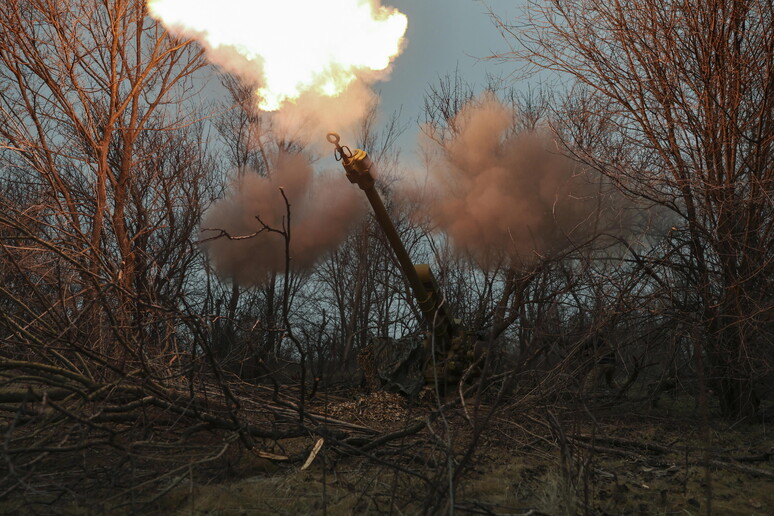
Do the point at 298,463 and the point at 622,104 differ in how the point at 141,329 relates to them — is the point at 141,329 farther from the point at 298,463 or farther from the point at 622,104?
the point at 622,104

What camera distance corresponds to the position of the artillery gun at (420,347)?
29.4 feet

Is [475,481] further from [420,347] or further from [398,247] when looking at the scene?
[420,347]

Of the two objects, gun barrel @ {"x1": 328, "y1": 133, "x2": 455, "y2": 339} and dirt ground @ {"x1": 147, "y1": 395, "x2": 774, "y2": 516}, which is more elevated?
gun barrel @ {"x1": 328, "y1": 133, "x2": 455, "y2": 339}

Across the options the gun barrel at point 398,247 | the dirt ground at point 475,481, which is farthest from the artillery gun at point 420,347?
the dirt ground at point 475,481

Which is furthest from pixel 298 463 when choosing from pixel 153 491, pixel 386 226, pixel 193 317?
pixel 386 226

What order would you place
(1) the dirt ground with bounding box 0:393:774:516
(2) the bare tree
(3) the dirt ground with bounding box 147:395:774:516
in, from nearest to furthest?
1. (1) the dirt ground with bounding box 0:393:774:516
2. (3) the dirt ground with bounding box 147:395:774:516
3. (2) the bare tree

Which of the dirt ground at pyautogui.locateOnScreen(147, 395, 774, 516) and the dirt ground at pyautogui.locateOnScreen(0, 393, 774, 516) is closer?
the dirt ground at pyautogui.locateOnScreen(0, 393, 774, 516)

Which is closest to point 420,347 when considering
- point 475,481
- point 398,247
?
point 398,247

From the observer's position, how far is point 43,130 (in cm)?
1050

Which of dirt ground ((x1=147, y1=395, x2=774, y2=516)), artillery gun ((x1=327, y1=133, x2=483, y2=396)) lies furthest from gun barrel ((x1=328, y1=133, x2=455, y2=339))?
dirt ground ((x1=147, y1=395, x2=774, y2=516))

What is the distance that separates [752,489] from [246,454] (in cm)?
369

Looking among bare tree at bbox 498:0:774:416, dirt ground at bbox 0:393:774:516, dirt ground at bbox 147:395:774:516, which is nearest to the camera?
dirt ground at bbox 0:393:774:516

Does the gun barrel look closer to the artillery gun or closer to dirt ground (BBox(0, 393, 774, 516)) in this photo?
the artillery gun

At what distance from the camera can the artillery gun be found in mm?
8953
